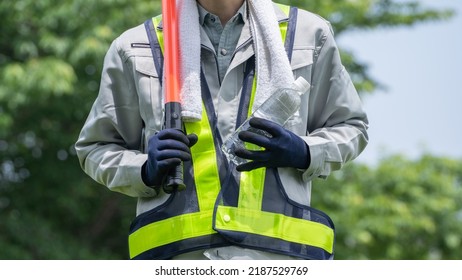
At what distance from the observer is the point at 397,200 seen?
15.6 m

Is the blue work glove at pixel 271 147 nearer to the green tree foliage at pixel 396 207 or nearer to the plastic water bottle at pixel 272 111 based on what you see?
the plastic water bottle at pixel 272 111

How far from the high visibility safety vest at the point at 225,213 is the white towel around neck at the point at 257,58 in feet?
0.19

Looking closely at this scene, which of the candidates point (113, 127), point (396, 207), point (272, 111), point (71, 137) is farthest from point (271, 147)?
point (396, 207)

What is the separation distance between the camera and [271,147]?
3061 millimetres

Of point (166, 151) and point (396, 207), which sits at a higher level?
point (166, 151)

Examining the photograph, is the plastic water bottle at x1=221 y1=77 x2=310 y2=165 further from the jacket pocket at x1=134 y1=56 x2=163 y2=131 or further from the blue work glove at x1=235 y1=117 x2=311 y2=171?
the jacket pocket at x1=134 y1=56 x2=163 y2=131

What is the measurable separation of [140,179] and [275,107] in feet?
1.48

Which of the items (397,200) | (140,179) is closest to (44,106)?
(397,200)

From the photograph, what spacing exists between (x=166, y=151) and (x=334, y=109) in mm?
594

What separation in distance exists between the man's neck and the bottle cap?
0.31 m

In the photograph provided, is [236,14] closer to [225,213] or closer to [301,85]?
[301,85]

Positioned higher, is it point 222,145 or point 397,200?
point 222,145

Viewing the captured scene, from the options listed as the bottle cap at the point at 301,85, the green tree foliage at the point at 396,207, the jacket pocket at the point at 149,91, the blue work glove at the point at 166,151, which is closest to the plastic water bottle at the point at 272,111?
the bottle cap at the point at 301,85
